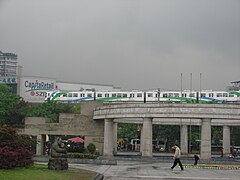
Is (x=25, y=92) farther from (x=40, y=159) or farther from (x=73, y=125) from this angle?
(x=40, y=159)

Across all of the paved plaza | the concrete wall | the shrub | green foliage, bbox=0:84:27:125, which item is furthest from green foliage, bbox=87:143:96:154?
green foliage, bbox=0:84:27:125

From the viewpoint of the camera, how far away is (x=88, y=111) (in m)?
48.9

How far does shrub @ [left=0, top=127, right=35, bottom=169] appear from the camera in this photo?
68.8 feet

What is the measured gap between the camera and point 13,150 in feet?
72.9

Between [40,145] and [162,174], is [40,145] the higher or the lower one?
the higher one

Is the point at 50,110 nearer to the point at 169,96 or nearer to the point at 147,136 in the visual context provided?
the point at 169,96

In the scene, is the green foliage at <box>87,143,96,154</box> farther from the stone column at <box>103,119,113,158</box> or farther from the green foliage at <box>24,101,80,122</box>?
the green foliage at <box>24,101,80,122</box>

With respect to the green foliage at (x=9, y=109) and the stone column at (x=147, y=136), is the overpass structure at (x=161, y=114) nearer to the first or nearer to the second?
the stone column at (x=147, y=136)

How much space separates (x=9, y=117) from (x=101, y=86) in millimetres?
78635

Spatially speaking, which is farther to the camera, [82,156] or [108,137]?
[108,137]

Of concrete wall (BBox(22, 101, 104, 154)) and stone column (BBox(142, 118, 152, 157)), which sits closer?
stone column (BBox(142, 118, 152, 157))

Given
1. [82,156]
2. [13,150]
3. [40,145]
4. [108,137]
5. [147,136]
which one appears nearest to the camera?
[13,150]

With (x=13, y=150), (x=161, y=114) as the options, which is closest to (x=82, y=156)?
(x=161, y=114)

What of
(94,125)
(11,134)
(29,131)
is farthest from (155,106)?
(11,134)
